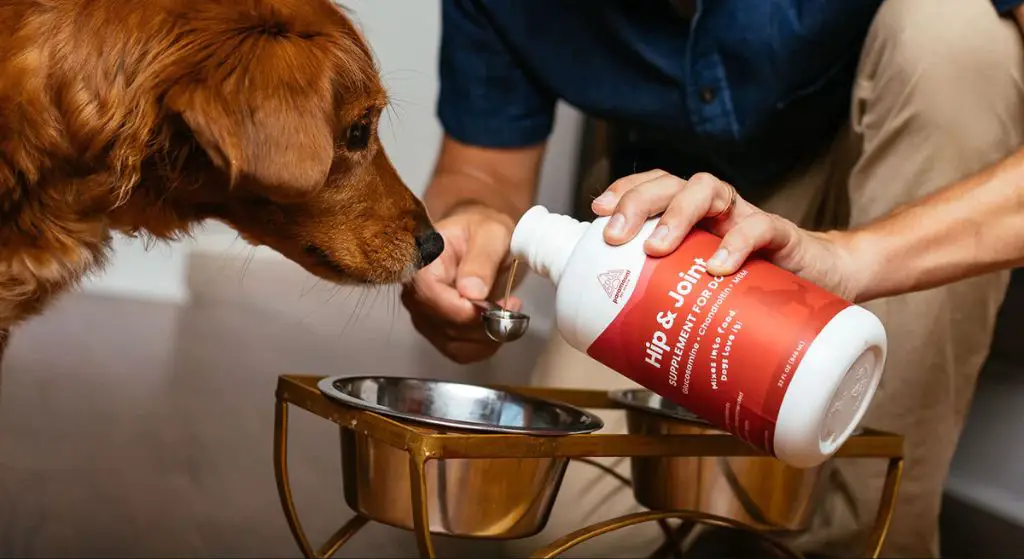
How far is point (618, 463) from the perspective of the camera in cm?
129

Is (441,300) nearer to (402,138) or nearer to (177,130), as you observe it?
(177,130)

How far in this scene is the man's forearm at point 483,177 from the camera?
4.49ft

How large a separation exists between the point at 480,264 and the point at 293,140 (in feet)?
1.22

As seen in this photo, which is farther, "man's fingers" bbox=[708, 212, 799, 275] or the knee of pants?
the knee of pants

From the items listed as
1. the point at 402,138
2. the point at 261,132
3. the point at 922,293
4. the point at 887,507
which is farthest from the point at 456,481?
the point at 402,138

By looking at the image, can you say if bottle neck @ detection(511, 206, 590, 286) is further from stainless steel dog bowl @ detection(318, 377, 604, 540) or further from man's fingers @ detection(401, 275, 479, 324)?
man's fingers @ detection(401, 275, 479, 324)

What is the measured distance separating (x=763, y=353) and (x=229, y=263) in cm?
214

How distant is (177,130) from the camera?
84 centimetres

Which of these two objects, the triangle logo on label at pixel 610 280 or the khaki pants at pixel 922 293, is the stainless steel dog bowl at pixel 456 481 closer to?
the triangle logo on label at pixel 610 280

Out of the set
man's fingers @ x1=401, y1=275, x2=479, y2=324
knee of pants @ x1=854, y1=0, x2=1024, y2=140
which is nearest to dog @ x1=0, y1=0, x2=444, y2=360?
man's fingers @ x1=401, y1=275, x2=479, y2=324

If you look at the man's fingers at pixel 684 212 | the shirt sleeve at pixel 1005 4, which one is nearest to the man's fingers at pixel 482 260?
the man's fingers at pixel 684 212

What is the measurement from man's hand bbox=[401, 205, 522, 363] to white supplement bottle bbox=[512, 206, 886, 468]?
0.27 metres

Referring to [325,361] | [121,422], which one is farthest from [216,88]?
[325,361]

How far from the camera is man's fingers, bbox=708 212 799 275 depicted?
73cm
